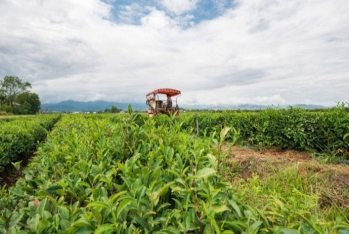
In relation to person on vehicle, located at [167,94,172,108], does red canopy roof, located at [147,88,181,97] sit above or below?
above

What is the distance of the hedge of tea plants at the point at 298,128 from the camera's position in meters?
7.68

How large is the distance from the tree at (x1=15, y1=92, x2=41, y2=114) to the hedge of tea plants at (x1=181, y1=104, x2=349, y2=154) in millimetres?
92803

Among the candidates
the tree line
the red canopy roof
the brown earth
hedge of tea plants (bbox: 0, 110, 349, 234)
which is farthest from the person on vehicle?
the tree line

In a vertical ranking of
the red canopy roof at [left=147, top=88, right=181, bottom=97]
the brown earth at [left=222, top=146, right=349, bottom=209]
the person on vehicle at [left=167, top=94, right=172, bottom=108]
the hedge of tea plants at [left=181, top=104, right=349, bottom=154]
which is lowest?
the brown earth at [left=222, top=146, right=349, bottom=209]

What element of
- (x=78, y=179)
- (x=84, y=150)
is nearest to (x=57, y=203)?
(x=78, y=179)

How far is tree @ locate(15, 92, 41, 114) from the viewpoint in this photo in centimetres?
8344

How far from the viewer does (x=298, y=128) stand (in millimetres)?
8406

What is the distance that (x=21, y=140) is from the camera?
9.11m

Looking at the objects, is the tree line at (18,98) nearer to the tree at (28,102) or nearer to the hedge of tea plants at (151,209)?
the tree at (28,102)

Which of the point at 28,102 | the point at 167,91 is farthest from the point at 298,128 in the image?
the point at 28,102

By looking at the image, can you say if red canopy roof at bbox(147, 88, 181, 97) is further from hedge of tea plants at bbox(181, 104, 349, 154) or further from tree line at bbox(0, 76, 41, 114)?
tree line at bbox(0, 76, 41, 114)

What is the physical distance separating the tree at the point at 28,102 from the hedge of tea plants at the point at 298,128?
304 feet

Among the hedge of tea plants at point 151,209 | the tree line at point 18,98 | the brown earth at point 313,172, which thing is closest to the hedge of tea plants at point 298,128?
the brown earth at point 313,172

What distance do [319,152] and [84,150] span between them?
869cm
